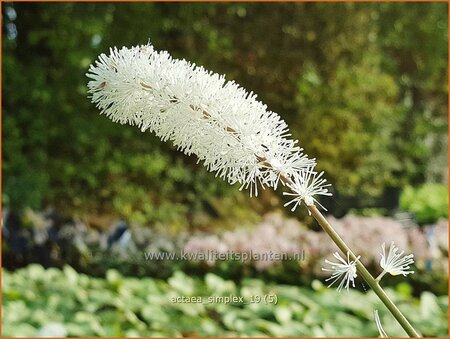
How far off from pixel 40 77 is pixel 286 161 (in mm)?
2835

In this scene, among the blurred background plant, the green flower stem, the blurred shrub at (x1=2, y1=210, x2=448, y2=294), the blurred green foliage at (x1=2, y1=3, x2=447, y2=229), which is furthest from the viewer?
the blurred green foliage at (x1=2, y1=3, x2=447, y2=229)

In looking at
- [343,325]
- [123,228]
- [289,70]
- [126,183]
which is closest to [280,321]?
[343,325]

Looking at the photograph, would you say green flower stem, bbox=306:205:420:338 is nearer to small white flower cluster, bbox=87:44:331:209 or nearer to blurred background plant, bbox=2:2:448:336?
small white flower cluster, bbox=87:44:331:209

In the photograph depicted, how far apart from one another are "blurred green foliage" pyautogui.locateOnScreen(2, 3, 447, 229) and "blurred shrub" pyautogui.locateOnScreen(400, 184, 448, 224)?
141 millimetres

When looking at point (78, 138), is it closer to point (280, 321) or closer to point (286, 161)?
point (280, 321)

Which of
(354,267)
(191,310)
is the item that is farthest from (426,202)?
(354,267)

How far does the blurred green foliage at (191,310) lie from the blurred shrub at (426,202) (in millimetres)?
681

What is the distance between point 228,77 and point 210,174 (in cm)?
53

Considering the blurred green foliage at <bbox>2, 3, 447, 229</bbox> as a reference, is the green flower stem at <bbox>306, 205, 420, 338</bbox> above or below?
below

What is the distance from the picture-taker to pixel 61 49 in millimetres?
3244

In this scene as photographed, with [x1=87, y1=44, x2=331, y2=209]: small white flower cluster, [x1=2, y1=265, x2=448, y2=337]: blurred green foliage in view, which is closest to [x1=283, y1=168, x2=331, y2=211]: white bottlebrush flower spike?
[x1=87, y1=44, x2=331, y2=209]: small white flower cluster

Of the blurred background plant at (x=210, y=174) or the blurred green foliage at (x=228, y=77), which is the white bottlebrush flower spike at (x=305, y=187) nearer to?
the blurred background plant at (x=210, y=174)

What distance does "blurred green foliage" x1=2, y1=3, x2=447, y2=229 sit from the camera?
3268 millimetres

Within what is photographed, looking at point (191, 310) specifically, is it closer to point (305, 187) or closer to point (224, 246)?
point (224, 246)
